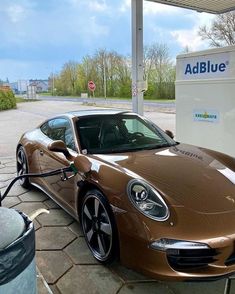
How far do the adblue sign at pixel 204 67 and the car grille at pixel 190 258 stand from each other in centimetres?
289

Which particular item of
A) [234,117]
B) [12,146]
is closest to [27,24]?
[12,146]

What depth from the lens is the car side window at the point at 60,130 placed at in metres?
3.45

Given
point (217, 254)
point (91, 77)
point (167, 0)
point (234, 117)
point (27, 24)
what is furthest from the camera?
point (91, 77)

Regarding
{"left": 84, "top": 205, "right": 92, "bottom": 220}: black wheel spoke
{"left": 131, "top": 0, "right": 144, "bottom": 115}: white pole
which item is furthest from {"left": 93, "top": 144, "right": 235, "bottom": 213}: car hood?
{"left": 131, "top": 0, "right": 144, "bottom": 115}: white pole

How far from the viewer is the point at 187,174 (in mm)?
2670

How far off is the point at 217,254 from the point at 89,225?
1.16 meters

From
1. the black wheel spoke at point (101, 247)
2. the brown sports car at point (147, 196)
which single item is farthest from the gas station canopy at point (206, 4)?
the black wheel spoke at point (101, 247)

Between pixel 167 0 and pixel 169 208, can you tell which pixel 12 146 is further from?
pixel 169 208

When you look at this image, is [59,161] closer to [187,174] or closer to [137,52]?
[187,174]

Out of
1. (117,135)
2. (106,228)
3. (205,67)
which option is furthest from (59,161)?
(205,67)

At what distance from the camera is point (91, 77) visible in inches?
970

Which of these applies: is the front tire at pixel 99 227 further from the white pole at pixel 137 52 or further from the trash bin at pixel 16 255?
the white pole at pixel 137 52

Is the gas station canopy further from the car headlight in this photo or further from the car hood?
the car headlight

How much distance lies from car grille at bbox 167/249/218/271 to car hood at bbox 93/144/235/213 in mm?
285
